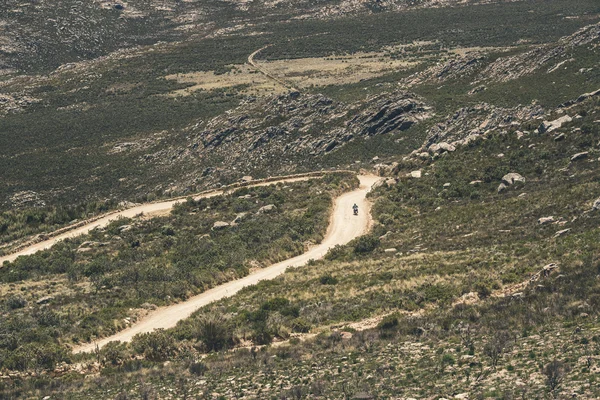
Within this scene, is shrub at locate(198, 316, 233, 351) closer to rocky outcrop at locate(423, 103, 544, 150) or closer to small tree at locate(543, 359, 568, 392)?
small tree at locate(543, 359, 568, 392)

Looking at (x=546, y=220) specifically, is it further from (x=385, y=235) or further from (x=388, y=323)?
(x=388, y=323)

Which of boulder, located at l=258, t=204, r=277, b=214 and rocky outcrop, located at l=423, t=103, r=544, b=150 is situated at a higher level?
rocky outcrop, located at l=423, t=103, r=544, b=150

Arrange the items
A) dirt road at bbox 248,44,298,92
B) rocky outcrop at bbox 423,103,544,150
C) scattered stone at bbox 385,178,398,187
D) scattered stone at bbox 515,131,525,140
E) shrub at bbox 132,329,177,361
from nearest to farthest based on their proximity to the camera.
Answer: shrub at bbox 132,329,177,361
scattered stone at bbox 515,131,525,140
scattered stone at bbox 385,178,398,187
rocky outcrop at bbox 423,103,544,150
dirt road at bbox 248,44,298,92

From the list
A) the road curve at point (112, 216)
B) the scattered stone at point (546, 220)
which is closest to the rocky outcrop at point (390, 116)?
the road curve at point (112, 216)

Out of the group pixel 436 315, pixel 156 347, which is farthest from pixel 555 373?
pixel 156 347

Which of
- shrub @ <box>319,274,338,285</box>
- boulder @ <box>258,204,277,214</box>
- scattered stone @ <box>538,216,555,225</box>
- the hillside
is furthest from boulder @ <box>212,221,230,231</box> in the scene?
scattered stone @ <box>538,216,555,225</box>

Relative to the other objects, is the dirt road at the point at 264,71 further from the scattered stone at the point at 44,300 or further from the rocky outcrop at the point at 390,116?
the scattered stone at the point at 44,300
